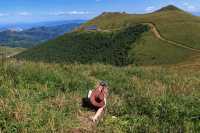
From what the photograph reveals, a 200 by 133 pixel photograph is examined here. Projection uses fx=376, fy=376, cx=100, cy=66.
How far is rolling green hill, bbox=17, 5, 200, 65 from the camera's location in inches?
4791

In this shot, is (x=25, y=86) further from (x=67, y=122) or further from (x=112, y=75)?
(x=112, y=75)

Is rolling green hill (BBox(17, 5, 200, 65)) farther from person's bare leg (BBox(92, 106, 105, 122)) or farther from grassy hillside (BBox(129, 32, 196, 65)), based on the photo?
person's bare leg (BBox(92, 106, 105, 122))

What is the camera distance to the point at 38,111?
332 inches

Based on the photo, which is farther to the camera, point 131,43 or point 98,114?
point 131,43

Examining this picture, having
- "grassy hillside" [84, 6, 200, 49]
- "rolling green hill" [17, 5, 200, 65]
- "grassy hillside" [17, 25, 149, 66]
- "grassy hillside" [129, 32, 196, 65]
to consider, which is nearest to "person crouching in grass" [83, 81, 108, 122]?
"rolling green hill" [17, 5, 200, 65]

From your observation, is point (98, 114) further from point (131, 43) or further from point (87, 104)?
point (131, 43)

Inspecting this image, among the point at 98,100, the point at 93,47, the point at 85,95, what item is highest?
the point at 98,100

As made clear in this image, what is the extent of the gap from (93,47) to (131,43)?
18973 mm

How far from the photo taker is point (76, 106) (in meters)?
10.2

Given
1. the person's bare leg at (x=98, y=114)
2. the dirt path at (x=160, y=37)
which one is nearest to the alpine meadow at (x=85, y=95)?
the person's bare leg at (x=98, y=114)

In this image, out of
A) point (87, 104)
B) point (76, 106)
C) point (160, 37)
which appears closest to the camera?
point (76, 106)

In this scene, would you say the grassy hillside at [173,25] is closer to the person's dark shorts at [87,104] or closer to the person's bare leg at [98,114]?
the person's dark shorts at [87,104]

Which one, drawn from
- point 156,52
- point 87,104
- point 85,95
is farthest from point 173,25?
point 87,104

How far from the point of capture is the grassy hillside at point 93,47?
141125mm
